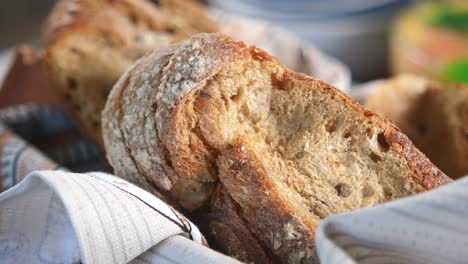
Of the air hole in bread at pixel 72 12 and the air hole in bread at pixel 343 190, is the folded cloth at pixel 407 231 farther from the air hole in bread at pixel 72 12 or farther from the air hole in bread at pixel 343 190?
the air hole in bread at pixel 72 12

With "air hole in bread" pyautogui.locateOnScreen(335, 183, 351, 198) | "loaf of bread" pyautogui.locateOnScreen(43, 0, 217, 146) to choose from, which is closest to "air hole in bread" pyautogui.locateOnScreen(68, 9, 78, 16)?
"loaf of bread" pyautogui.locateOnScreen(43, 0, 217, 146)

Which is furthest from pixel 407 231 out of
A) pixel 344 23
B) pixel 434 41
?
pixel 344 23

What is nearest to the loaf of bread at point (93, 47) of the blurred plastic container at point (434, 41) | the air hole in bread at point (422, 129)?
the air hole in bread at point (422, 129)

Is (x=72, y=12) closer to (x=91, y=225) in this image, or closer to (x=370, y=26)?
(x=91, y=225)

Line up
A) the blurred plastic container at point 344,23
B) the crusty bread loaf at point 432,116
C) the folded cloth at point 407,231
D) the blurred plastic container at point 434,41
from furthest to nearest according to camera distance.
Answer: the blurred plastic container at point 344,23 → the blurred plastic container at point 434,41 → the crusty bread loaf at point 432,116 → the folded cloth at point 407,231

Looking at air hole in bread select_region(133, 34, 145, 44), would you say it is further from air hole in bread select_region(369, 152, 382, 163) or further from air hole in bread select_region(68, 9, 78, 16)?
air hole in bread select_region(369, 152, 382, 163)

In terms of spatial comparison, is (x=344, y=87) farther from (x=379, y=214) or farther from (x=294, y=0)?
(x=379, y=214)
